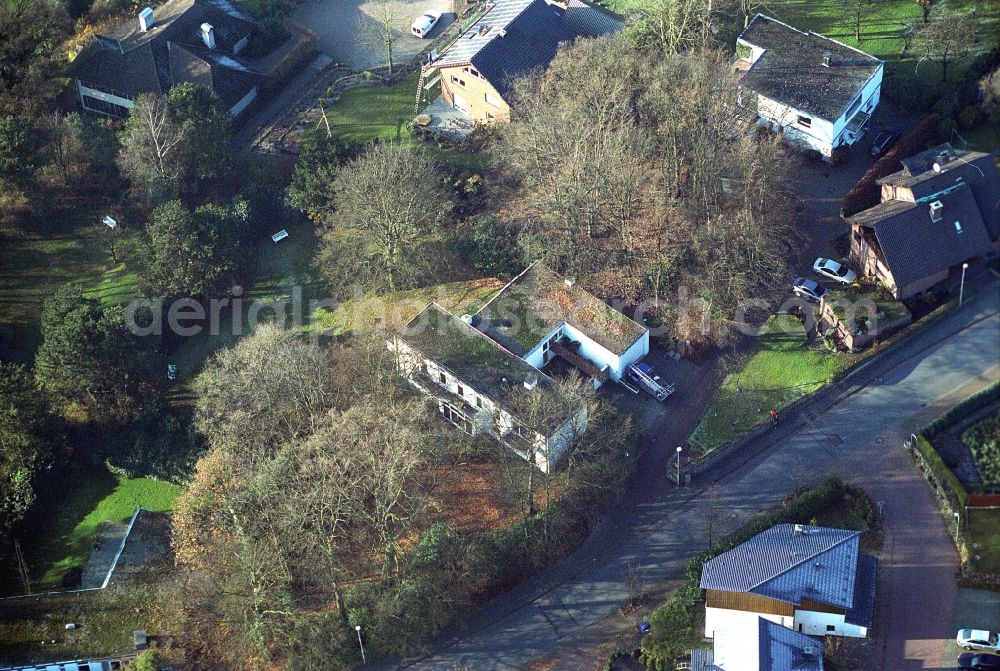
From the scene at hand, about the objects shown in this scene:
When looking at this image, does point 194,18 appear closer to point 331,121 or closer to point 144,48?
point 144,48

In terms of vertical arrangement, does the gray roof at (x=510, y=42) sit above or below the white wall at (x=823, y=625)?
above

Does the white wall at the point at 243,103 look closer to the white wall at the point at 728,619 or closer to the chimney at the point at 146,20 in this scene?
the chimney at the point at 146,20

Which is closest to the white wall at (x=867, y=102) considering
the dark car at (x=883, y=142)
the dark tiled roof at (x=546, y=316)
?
the dark car at (x=883, y=142)

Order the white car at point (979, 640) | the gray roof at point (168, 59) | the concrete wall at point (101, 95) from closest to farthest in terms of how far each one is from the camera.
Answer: the white car at point (979, 640) < the gray roof at point (168, 59) < the concrete wall at point (101, 95)

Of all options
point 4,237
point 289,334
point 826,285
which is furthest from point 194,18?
point 826,285

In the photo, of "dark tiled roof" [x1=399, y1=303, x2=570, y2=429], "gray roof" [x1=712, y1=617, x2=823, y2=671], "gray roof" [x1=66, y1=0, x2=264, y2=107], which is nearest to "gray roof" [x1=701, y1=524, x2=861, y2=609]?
"gray roof" [x1=712, y1=617, x2=823, y2=671]

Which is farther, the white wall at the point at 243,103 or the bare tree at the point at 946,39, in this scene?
the white wall at the point at 243,103

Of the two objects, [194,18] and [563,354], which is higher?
[194,18]
